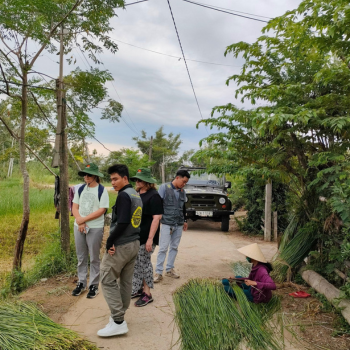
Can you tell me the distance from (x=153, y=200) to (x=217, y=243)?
451 cm

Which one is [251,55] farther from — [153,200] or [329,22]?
[153,200]

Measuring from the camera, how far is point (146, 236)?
400cm

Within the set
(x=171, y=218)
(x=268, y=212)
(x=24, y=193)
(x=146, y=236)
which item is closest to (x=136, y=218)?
(x=146, y=236)

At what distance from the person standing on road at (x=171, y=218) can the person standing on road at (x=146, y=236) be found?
0.62 meters

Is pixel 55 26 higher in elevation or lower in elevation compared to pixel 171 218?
higher

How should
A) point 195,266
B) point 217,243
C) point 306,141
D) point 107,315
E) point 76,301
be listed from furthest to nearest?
point 217,243 < point 195,266 < point 306,141 < point 76,301 < point 107,315

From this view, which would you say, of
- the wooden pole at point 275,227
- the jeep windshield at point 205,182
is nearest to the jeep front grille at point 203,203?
the jeep windshield at point 205,182

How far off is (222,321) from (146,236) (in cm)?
139

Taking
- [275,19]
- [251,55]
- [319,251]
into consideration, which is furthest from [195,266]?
[275,19]

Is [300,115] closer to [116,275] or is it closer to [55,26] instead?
[116,275]

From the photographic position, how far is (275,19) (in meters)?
3.58

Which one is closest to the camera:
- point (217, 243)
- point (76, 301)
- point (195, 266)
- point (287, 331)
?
point (287, 331)

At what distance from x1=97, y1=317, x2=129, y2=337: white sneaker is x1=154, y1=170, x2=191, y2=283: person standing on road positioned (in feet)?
5.33

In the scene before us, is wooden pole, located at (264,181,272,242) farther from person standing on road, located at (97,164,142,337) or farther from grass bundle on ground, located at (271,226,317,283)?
person standing on road, located at (97,164,142,337)
